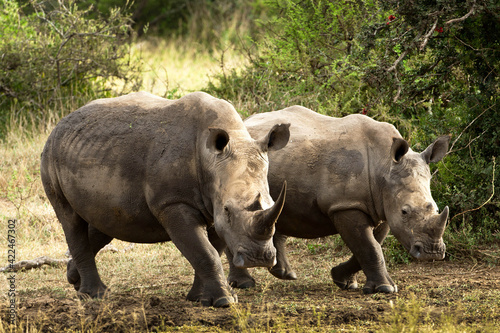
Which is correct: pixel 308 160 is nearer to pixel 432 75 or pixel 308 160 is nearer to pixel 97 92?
pixel 432 75

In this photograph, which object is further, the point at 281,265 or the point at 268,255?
the point at 281,265

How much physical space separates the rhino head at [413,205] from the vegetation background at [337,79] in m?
1.04

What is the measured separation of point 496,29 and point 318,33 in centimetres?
370

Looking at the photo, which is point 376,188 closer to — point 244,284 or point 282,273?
point 282,273

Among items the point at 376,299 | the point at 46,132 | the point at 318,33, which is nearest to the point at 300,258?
the point at 376,299

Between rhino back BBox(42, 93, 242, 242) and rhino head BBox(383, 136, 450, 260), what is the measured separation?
168cm

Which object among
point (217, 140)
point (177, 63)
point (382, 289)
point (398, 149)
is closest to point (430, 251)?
point (382, 289)

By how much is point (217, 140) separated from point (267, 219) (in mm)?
923

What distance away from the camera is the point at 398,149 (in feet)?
22.3

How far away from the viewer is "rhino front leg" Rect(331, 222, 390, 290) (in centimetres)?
725

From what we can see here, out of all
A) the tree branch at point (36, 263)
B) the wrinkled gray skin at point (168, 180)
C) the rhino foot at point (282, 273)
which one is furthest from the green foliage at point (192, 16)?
the wrinkled gray skin at point (168, 180)

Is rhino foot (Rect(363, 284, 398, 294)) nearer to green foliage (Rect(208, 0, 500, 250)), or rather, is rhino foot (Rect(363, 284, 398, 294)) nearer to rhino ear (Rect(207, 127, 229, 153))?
green foliage (Rect(208, 0, 500, 250))

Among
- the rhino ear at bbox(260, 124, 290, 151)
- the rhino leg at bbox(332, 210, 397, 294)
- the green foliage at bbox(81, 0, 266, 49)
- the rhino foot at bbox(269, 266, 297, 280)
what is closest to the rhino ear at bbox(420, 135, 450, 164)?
the rhino leg at bbox(332, 210, 397, 294)

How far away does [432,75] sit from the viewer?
9.10 m
